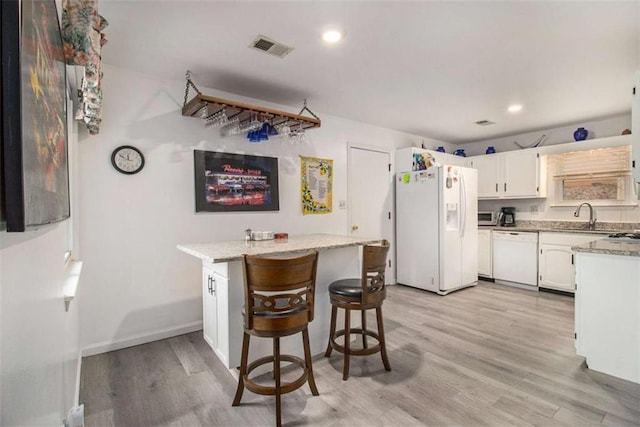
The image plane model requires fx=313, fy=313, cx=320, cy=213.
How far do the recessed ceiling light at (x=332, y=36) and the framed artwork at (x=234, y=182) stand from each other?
1.55 metres

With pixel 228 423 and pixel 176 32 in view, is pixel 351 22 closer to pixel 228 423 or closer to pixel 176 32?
pixel 176 32

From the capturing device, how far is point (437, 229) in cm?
436

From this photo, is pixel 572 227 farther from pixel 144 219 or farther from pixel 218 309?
pixel 144 219

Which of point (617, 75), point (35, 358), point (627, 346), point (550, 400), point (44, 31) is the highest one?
point (617, 75)

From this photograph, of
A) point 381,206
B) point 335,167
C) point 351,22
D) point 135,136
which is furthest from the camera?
point 381,206

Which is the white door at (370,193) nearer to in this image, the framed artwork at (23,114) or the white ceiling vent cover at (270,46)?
the white ceiling vent cover at (270,46)

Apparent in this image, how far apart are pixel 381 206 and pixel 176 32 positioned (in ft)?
11.4

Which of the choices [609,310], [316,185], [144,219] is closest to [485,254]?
[609,310]

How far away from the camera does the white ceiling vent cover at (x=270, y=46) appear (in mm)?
2329

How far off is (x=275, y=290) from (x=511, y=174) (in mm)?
4830

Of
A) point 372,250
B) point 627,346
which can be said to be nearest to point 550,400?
point 627,346

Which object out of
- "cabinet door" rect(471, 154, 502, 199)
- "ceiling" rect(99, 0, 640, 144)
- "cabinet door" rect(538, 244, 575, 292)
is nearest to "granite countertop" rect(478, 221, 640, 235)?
"cabinet door" rect(538, 244, 575, 292)

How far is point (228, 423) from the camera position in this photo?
5.93 ft

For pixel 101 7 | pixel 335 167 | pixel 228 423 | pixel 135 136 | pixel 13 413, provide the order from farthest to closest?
1. pixel 335 167
2. pixel 135 136
3. pixel 101 7
4. pixel 228 423
5. pixel 13 413
